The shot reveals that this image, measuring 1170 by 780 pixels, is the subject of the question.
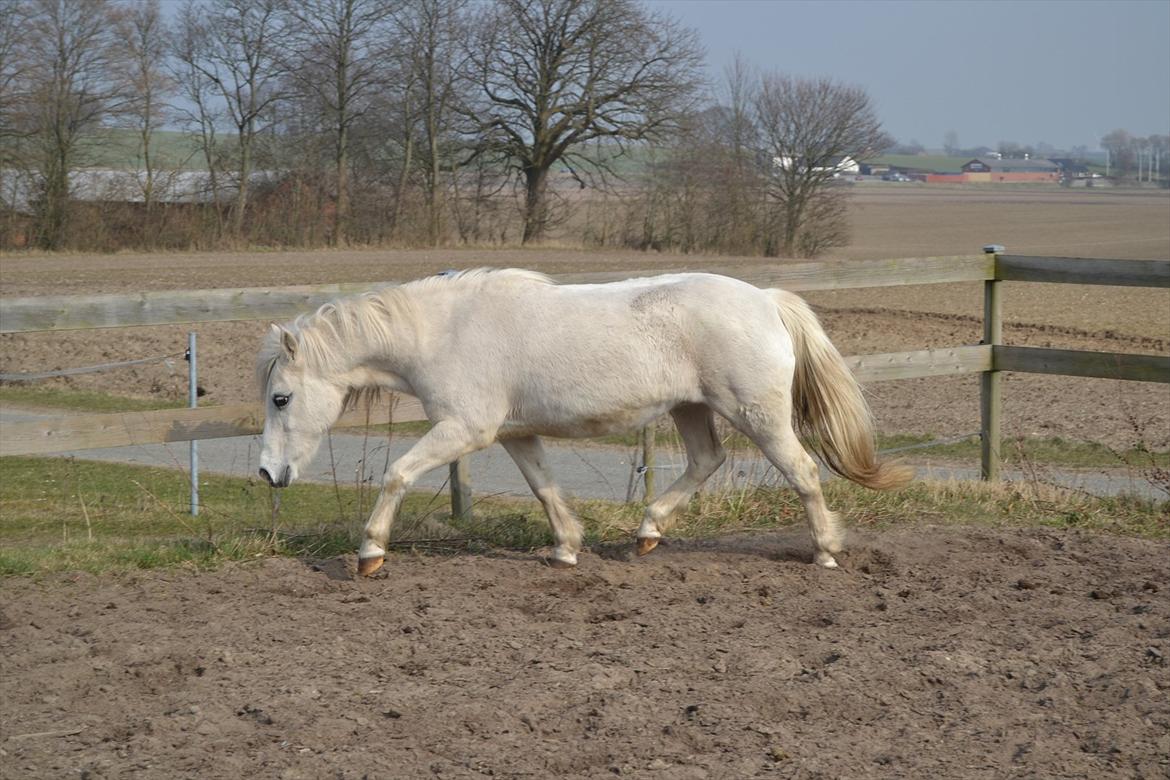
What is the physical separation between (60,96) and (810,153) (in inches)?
986

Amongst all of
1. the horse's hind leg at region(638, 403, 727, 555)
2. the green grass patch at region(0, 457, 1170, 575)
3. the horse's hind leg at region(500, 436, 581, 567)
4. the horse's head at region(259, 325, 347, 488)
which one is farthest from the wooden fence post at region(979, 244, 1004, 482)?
the horse's head at region(259, 325, 347, 488)

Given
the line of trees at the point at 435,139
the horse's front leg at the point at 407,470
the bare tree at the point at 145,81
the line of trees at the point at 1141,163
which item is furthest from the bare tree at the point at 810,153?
the line of trees at the point at 1141,163

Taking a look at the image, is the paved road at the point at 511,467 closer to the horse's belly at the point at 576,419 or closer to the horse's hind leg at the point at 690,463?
the horse's hind leg at the point at 690,463

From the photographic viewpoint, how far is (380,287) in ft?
20.7

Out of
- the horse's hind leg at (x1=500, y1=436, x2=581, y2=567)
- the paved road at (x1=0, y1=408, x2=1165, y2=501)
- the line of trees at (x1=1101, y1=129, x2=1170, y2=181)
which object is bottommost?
the paved road at (x1=0, y1=408, x2=1165, y2=501)

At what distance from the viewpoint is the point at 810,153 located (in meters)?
43.8

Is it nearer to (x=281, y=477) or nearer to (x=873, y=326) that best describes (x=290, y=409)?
(x=281, y=477)

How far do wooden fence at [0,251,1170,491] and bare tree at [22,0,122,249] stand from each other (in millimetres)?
33857

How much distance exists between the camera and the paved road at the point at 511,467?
9.27 metres

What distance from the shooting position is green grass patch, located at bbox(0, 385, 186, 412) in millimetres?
14453

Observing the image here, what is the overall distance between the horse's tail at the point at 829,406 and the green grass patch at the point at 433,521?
857 millimetres

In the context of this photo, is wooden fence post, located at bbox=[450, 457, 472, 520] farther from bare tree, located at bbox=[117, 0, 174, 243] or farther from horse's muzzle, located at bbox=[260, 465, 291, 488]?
bare tree, located at bbox=[117, 0, 174, 243]

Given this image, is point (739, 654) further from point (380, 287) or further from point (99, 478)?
point (99, 478)

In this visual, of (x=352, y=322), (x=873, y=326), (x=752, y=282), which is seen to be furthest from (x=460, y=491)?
(x=873, y=326)
